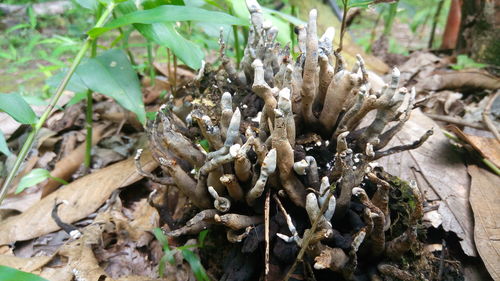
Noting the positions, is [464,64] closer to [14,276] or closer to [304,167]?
[304,167]

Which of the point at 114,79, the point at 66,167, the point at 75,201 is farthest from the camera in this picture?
the point at 66,167

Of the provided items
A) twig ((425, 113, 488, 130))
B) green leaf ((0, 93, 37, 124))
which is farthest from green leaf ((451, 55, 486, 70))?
green leaf ((0, 93, 37, 124))

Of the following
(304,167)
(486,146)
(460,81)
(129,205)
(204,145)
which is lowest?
(129,205)

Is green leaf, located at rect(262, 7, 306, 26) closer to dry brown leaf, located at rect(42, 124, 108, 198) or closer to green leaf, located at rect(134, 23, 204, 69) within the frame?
green leaf, located at rect(134, 23, 204, 69)

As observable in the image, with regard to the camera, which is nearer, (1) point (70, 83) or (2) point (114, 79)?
(2) point (114, 79)

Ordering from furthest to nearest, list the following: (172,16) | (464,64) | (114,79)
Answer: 1. (464,64)
2. (114,79)
3. (172,16)

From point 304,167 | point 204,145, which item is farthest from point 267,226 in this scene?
point 204,145

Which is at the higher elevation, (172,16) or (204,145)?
(172,16)
